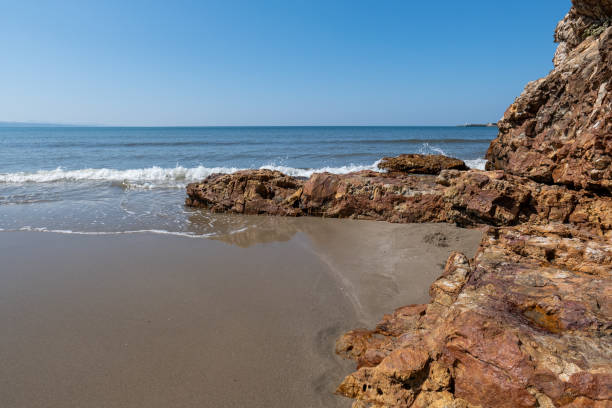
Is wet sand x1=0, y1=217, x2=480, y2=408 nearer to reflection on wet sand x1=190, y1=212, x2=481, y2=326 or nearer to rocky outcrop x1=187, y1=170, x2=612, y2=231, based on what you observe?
reflection on wet sand x1=190, y1=212, x2=481, y2=326

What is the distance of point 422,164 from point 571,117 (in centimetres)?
315

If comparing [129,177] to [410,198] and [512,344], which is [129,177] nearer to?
[410,198]

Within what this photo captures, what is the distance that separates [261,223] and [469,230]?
3891 millimetres

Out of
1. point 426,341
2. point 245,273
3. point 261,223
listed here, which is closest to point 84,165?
point 261,223

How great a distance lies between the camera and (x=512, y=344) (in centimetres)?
176

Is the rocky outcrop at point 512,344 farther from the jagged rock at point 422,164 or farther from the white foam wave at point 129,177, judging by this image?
the white foam wave at point 129,177

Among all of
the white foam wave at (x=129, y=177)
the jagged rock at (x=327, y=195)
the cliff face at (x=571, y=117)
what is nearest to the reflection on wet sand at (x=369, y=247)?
the jagged rock at (x=327, y=195)

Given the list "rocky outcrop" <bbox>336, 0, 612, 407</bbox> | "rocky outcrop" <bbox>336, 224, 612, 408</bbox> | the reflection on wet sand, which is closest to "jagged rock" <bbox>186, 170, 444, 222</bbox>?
the reflection on wet sand

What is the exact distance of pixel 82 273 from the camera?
449 cm

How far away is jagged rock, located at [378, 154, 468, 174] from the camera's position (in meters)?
8.03

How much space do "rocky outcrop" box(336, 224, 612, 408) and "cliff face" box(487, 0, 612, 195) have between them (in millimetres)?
2304

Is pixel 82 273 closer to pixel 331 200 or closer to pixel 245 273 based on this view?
pixel 245 273

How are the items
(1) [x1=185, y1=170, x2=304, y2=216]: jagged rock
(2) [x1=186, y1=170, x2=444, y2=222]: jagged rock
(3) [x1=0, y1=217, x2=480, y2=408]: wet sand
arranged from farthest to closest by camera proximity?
(1) [x1=185, y1=170, x2=304, y2=216]: jagged rock, (2) [x1=186, y1=170, x2=444, y2=222]: jagged rock, (3) [x1=0, y1=217, x2=480, y2=408]: wet sand

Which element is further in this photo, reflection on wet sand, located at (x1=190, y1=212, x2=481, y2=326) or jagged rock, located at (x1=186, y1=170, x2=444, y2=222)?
jagged rock, located at (x1=186, y1=170, x2=444, y2=222)
